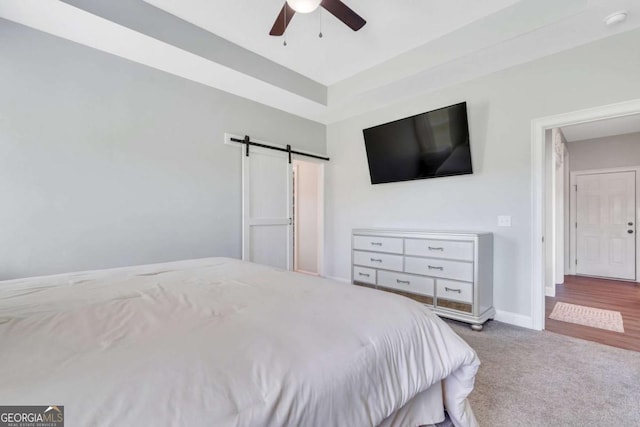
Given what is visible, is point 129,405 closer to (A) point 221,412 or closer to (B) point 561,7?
(A) point 221,412

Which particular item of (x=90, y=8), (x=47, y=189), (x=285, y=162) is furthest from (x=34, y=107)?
(x=285, y=162)

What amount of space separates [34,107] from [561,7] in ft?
13.6

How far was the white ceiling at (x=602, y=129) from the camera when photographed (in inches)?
173

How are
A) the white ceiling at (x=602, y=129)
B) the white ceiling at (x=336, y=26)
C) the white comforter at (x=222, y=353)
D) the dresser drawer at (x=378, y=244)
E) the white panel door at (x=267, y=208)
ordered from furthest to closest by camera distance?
the white ceiling at (x=602, y=129) < the white panel door at (x=267, y=208) < the dresser drawer at (x=378, y=244) < the white ceiling at (x=336, y=26) < the white comforter at (x=222, y=353)

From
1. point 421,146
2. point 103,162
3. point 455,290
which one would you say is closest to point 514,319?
point 455,290

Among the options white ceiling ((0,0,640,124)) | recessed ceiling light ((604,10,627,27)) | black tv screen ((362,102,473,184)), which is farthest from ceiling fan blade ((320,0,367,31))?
Answer: recessed ceiling light ((604,10,627,27))

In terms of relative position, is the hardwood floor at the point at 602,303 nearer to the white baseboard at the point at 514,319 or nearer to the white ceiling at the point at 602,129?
the white baseboard at the point at 514,319

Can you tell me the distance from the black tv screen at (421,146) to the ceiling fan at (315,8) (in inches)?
60.1

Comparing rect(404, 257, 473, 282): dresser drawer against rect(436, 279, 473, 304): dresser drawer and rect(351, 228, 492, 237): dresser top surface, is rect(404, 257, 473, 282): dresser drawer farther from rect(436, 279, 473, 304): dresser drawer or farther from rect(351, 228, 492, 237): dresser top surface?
rect(351, 228, 492, 237): dresser top surface

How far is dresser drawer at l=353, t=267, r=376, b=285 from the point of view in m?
3.57

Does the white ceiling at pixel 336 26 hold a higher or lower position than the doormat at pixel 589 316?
higher

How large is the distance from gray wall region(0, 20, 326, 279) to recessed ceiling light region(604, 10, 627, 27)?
3492 millimetres

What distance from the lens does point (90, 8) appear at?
216 cm

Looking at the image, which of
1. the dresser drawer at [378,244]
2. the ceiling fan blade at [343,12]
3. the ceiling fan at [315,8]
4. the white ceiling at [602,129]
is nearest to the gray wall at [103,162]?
the ceiling fan at [315,8]
